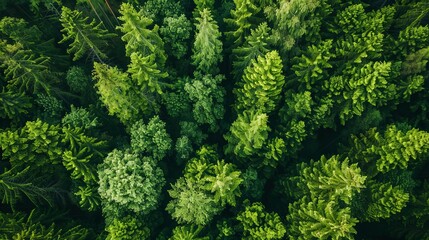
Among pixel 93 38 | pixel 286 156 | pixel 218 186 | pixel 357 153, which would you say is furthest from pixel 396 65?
pixel 93 38

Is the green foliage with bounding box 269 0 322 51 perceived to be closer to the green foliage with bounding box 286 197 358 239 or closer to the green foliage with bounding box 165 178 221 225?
the green foliage with bounding box 286 197 358 239

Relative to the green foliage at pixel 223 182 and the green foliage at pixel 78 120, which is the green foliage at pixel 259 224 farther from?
the green foliage at pixel 78 120

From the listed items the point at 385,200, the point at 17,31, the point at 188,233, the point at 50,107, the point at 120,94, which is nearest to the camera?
the point at 385,200

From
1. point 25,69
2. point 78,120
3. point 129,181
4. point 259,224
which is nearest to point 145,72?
point 78,120

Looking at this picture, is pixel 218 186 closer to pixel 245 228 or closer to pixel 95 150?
pixel 245 228

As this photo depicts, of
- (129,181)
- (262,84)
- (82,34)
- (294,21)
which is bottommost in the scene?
(129,181)

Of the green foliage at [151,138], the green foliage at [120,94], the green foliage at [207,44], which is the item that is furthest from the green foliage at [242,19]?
the green foliage at [151,138]

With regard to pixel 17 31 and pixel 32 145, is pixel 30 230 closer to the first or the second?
pixel 32 145
